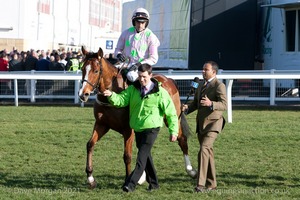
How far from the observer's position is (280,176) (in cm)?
927

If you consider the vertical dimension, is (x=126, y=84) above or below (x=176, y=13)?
below

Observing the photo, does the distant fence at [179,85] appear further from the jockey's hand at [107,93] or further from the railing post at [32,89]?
the jockey's hand at [107,93]

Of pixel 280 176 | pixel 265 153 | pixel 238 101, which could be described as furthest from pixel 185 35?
pixel 280 176

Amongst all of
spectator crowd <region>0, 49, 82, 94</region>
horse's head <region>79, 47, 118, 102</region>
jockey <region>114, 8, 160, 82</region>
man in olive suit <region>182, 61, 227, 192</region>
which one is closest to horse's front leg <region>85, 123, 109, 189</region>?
horse's head <region>79, 47, 118, 102</region>

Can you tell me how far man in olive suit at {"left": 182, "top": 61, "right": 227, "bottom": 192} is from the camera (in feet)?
26.8

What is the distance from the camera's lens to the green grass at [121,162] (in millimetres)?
8180

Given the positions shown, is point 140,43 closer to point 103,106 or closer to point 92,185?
point 103,106

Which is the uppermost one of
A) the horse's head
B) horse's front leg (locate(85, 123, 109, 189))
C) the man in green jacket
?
the horse's head

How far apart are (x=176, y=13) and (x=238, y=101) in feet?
19.8

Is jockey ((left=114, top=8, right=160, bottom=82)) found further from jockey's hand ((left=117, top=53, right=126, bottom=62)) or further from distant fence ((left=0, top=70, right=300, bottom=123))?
distant fence ((left=0, top=70, right=300, bottom=123))

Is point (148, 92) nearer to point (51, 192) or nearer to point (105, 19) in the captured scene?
point (51, 192)

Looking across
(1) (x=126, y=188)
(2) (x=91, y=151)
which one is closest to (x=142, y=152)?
(1) (x=126, y=188)

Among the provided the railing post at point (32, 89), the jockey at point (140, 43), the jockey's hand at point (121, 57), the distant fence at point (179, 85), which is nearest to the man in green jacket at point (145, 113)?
the jockey's hand at point (121, 57)

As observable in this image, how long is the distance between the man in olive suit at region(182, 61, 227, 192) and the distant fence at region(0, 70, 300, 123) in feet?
33.1
